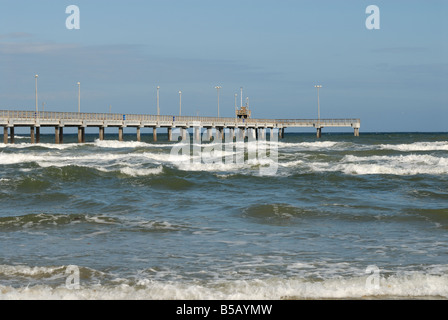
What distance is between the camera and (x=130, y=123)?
67.3m

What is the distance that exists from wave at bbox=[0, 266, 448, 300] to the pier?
46738mm

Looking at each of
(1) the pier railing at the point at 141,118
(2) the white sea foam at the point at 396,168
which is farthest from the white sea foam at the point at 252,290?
(1) the pier railing at the point at 141,118

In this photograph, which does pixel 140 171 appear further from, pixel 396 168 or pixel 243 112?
pixel 243 112

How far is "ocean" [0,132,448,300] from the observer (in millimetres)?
7895

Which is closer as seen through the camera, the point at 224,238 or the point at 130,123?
the point at 224,238

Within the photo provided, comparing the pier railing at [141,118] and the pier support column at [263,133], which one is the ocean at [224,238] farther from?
the pier support column at [263,133]

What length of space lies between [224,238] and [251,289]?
3.56 m

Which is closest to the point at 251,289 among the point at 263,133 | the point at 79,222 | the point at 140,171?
the point at 79,222

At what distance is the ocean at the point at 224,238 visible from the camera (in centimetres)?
789

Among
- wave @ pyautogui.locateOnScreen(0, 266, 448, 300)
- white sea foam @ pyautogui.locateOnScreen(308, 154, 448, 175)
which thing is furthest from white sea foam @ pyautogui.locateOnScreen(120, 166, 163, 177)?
wave @ pyautogui.locateOnScreen(0, 266, 448, 300)

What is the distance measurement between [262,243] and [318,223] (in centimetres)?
262

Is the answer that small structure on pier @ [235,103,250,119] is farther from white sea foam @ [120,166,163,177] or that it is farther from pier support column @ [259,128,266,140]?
white sea foam @ [120,166,163,177]

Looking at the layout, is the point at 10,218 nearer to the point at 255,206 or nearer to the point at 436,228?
the point at 255,206

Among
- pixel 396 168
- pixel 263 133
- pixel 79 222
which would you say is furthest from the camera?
pixel 263 133
